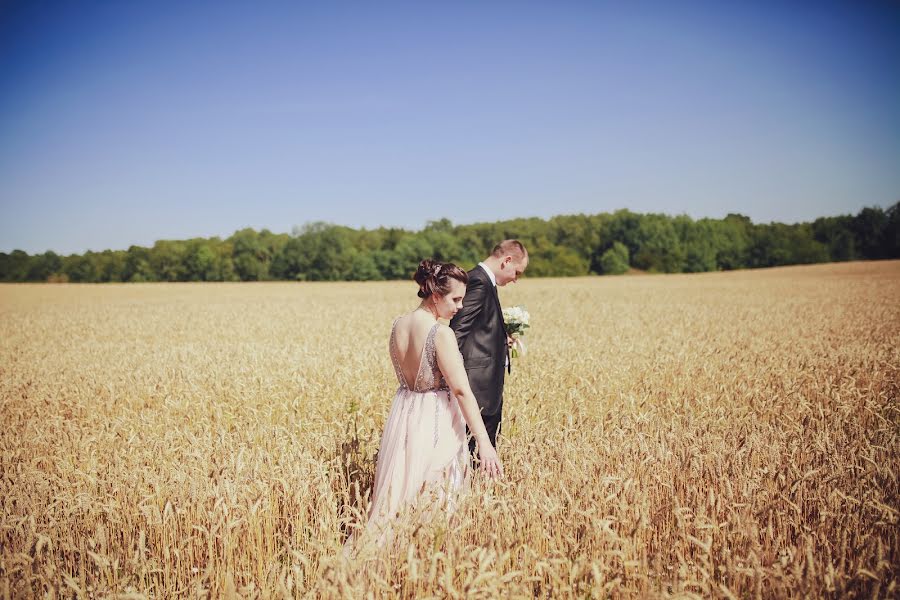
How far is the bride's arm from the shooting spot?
126 inches

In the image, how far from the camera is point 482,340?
4461 millimetres

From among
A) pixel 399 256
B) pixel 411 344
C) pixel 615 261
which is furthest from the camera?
pixel 615 261

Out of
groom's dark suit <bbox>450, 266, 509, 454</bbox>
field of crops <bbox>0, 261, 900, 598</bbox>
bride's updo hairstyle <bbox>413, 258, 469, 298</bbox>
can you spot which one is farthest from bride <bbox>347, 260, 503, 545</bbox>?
groom's dark suit <bbox>450, 266, 509, 454</bbox>

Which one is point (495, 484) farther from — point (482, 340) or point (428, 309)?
point (482, 340)

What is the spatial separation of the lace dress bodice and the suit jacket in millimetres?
847

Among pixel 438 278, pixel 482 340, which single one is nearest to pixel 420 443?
pixel 438 278

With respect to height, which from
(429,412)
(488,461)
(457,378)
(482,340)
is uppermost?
(482,340)

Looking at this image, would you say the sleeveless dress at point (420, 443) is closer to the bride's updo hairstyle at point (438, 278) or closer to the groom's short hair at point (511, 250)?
the bride's updo hairstyle at point (438, 278)

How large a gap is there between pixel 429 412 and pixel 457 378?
443 mm

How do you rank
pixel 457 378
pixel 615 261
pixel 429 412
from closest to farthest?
1. pixel 457 378
2. pixel 429 412
3. pixel 615 261

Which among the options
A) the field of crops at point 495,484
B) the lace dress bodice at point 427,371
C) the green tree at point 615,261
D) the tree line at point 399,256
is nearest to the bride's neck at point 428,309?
the lace dress bodice at point 427,371

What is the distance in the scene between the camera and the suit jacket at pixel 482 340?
4.36 meters

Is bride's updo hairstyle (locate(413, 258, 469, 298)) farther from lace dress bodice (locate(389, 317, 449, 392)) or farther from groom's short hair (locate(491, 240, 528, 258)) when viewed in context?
groom's short hair (locate(491, 240, 528, 258))

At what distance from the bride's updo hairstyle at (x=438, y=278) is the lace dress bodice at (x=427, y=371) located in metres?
0.24
